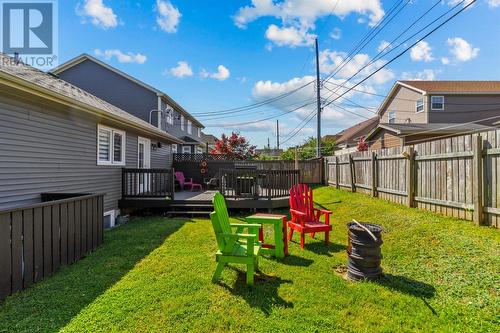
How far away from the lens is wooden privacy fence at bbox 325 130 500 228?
15.4ft

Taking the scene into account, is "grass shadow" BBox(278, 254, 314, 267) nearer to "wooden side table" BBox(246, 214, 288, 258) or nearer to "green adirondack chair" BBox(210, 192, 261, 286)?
"wooden side table" BBox(246, 214, 288, 258)

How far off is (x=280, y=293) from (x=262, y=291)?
0.22m

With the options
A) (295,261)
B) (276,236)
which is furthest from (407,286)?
(276,236)

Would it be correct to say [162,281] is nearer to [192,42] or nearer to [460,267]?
[460,267]

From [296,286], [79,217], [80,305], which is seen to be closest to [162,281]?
[80,305]

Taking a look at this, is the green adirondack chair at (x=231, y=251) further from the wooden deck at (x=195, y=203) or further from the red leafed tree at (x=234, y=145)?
the red leafed tree at (x=234, y=145)

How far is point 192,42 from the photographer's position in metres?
13.7

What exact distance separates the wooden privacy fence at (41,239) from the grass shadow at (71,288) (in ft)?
0.46

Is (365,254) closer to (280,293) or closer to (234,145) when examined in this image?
(280,293)

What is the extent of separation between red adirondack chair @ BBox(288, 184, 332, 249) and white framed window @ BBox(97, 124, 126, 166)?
17.0ft

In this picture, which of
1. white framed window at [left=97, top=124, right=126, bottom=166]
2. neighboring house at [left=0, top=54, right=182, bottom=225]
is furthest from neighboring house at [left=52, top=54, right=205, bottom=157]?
neighboring house at [left=0, top=54, right=182, bottom=225]

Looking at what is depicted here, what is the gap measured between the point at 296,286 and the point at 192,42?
13.3 m

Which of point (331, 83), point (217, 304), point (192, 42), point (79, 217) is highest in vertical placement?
point (192, 42)

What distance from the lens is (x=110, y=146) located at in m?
7.88
